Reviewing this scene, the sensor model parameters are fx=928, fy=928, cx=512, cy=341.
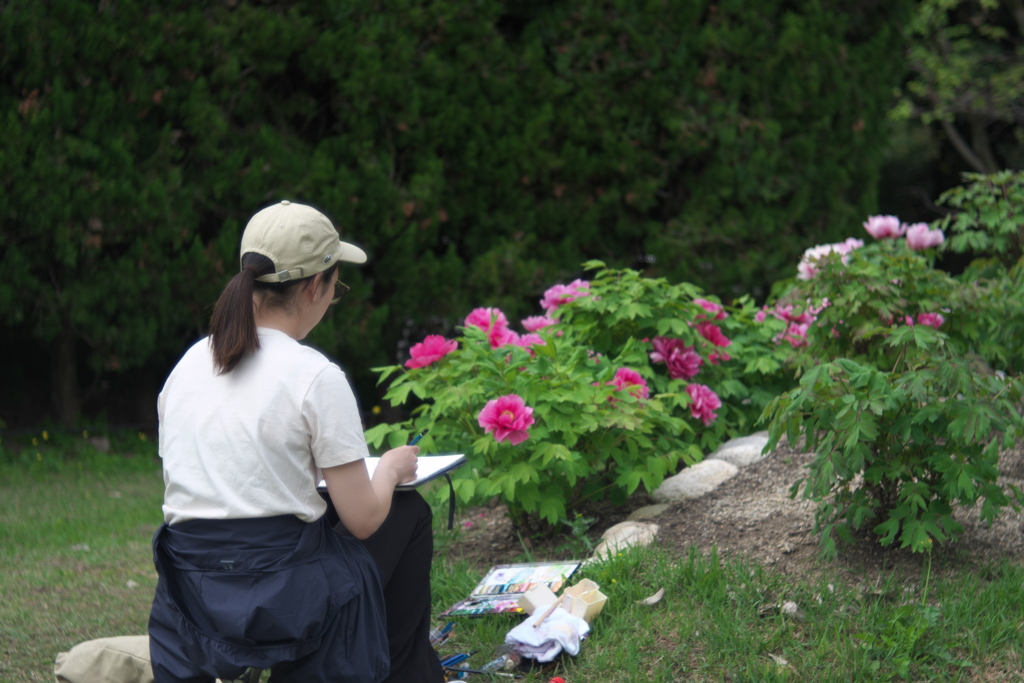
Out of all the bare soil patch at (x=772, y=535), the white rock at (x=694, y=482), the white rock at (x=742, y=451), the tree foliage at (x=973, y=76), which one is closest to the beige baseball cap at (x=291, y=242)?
the bare soil patch at (x=772, y=535)

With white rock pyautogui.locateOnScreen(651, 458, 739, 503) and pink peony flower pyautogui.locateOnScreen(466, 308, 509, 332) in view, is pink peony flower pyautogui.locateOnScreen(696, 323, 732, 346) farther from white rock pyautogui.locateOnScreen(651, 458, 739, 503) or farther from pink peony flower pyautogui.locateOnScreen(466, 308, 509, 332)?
pink peony flower pyautogui.locateOnScreen(466, 308, 509, 332)

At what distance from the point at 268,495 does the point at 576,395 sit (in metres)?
1.62

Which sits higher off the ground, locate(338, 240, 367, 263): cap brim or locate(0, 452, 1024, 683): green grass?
locate(338, 240, 367, 263): cap brim

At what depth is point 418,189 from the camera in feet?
22.0

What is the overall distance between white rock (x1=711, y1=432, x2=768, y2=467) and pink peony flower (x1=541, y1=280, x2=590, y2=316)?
3.09 ft

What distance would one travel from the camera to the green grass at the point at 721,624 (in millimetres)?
2598

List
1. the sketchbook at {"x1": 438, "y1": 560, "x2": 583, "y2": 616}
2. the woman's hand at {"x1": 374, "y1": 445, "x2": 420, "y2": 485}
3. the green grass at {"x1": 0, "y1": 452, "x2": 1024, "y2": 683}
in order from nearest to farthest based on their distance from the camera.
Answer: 1. the woman's hand at {"x1": 374, "y1": 445, "x2": 420, "y2": 485}
2. the green grass at {"x1": 0, "y1": 452, "x2": 1024, "y2": 683}
3. the sketchbook at {"x1": 438, "y1": 560, "x2": 583, "y2": 616}

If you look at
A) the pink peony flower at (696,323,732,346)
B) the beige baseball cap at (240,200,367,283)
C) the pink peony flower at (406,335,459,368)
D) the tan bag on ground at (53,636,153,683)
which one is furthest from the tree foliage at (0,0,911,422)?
→ the beige baseball cap at (240,200,367,283)

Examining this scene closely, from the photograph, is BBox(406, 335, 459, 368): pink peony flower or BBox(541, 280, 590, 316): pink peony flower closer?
BBox(406, 335, 459, 368): pink peony flower

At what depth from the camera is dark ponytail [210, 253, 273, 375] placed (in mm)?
1947

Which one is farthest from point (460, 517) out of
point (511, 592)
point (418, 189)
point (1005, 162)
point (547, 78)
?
point (1005, 162)

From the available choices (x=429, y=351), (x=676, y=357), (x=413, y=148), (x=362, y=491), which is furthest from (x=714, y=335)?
(x=413, y=148)

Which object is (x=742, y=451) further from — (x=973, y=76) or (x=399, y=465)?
(x=973, y=76)

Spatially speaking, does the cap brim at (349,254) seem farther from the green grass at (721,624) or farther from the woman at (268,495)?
the green grass at (721,624)
